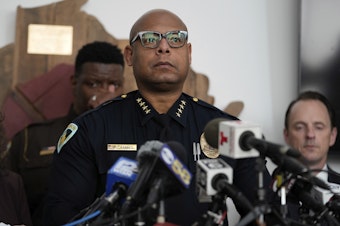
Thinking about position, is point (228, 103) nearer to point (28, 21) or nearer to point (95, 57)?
point (95, 57)

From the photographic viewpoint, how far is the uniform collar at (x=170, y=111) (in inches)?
62.0

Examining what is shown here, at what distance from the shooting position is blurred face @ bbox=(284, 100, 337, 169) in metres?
2.12

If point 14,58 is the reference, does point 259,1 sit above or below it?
above

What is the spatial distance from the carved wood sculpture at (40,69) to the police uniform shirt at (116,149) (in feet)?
3.02

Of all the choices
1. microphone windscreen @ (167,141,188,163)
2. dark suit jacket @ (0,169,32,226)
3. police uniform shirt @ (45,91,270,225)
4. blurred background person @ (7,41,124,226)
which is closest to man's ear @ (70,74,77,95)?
blurred background person @ (7,41,124,226)

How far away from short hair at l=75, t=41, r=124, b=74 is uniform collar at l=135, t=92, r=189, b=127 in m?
0.76

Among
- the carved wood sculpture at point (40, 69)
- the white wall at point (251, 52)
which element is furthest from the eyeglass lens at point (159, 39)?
the white wall at point (251, 52)

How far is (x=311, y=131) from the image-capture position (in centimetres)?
213

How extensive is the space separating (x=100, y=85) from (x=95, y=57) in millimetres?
143

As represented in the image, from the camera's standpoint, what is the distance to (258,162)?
930mm

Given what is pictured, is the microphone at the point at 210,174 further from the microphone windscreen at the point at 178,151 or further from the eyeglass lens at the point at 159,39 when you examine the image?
the eyeglass lens at the point at 159,39

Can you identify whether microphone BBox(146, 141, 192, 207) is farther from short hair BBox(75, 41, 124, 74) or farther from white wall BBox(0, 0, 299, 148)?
white wall BBox(0, 0, 299, 148)

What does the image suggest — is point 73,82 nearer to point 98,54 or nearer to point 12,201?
point 98,54

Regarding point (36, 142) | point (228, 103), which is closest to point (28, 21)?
point (36, 142)
